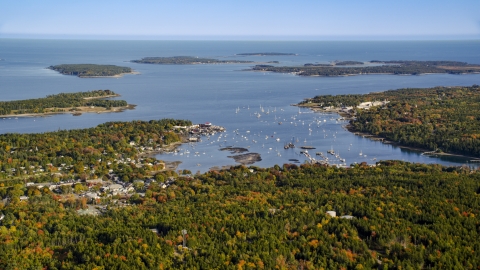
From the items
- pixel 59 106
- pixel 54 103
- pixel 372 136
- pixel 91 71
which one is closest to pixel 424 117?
pixel 372 136

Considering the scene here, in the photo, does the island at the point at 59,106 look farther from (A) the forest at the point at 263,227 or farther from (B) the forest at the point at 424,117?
(A) the forest at the point at 263,227

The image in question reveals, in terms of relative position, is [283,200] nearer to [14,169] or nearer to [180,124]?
[14,169]

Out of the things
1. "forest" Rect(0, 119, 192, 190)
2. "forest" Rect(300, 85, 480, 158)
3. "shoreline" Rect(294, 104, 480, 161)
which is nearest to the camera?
"forest" Rect(0, 119, 192, 190)

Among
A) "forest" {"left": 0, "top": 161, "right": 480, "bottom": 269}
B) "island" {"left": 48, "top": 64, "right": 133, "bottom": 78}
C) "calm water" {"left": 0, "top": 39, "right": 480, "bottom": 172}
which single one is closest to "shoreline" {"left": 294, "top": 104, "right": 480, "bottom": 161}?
"calm water" {"left": 0, "top": 39, "right": 480, "bottom": 172}

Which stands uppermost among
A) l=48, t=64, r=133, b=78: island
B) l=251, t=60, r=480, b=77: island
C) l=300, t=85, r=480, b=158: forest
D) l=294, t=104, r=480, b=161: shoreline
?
l=48, t=64, r=133, b=78: island

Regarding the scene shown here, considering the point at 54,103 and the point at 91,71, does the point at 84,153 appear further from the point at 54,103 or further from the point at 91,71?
the point at 91,71

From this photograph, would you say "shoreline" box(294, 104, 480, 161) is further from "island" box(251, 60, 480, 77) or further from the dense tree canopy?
the dense tree canopy

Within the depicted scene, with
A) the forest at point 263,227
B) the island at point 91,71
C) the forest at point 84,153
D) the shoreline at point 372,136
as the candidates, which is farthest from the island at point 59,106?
the island at point 91,71

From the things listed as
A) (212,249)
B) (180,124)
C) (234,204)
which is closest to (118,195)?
(234,204)
